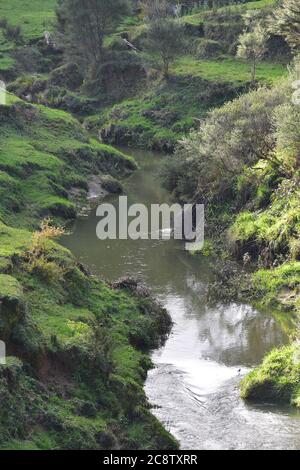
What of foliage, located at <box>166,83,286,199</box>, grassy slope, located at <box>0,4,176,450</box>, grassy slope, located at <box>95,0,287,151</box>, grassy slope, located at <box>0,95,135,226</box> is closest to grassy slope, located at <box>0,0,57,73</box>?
grassy slope, located at <box>95,0,287,151</box>

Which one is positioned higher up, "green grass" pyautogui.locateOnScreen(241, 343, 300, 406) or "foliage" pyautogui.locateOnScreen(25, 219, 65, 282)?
"foliage" pyautogui.locateOnScreen(25, 219, 65, 282)

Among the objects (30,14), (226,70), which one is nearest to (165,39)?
A: (226,70)

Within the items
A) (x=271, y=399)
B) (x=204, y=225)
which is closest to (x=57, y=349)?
(x=271, y=399)

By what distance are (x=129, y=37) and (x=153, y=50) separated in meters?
13.4

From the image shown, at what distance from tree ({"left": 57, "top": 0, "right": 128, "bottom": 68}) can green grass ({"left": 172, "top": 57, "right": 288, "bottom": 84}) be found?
1188 cm

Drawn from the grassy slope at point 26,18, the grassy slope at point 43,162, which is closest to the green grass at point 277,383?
the grassy slope at point 43,162

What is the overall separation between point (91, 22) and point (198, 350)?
73070 millimetres

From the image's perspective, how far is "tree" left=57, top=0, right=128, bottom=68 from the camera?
96.2m

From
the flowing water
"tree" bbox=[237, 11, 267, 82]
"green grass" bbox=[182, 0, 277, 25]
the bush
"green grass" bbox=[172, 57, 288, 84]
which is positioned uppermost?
"green grass" bbox=[182, 0, 277, 25]

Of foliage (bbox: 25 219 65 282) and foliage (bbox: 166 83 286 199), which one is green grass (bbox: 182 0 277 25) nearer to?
foliage (bbox: 166 83 286 199)

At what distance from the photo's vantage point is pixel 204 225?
4875 cm

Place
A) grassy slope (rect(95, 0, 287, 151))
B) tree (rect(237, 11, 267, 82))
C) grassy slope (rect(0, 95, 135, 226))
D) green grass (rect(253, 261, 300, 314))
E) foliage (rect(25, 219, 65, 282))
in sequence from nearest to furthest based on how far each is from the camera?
foliage (rect(25, 219, 65, 282))
green grass (rect(253, 261, 300, 314))
grassy slope (rect(0, 95, 135, 226))
tree (rect(237, 11, 267, 82))
grassy slope (rect(95, 0, 287, 151))

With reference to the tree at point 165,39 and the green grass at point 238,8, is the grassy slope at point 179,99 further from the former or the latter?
the green grass at point 238,8

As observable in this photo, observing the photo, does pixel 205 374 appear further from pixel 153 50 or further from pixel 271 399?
pixel 153 50
